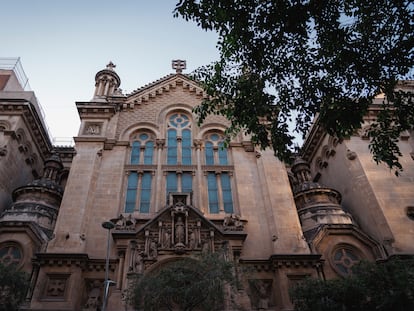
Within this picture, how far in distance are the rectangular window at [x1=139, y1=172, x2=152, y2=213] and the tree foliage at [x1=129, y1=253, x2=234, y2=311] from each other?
29.1 feet

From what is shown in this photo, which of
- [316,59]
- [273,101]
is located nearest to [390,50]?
[316,59]

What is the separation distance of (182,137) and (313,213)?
1096 cm

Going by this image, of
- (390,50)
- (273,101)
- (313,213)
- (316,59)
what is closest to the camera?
(390,50)

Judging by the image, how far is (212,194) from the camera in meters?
22.9

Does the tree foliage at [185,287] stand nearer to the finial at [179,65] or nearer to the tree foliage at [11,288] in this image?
the tree foliage at [11,288]

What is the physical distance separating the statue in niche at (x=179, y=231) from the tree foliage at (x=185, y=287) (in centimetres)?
537

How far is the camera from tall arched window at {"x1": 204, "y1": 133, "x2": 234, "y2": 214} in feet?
73.1

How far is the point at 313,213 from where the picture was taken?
22469 millimetres

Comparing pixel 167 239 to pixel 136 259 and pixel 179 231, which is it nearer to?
pixel 179 231

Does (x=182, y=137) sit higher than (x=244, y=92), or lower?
higher

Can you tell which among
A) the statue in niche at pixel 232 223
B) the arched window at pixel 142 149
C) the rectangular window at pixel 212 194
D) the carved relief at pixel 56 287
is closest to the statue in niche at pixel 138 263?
the carved relief at pixel 56 287

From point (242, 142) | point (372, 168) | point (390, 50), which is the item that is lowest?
point (390, 50)

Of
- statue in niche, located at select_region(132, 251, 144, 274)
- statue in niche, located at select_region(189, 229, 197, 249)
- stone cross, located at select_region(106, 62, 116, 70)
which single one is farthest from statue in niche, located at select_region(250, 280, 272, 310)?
stone cross, located at select_region(106, 62, 116, 70)

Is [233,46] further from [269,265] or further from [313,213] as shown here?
[313,213]
